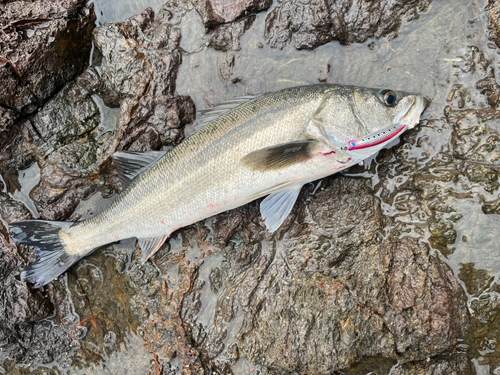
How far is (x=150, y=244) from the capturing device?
4.45 meters

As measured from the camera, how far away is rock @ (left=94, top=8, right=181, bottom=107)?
15.1 feet

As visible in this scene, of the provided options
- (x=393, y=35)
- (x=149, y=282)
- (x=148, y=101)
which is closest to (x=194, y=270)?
(x=149, y=282)

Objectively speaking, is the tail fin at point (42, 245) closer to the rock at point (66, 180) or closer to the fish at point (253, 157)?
the fish at point (253, 157)

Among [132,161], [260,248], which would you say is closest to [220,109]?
[132,161]

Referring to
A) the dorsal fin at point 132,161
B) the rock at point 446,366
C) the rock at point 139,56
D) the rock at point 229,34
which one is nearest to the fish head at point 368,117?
the rock at point 229,34

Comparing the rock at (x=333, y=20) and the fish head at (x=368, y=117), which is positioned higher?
the rock at (x=333, y=20)

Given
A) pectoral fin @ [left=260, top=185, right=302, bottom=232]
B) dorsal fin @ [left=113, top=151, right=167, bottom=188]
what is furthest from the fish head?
dorsal fin @ [left=113, top=151, right=167, bottom=188]

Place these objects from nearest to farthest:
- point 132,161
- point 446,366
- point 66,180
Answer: point 446,366
point 132,161
point 66,180

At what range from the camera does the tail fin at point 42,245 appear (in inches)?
176

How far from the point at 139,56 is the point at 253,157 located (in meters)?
2.24

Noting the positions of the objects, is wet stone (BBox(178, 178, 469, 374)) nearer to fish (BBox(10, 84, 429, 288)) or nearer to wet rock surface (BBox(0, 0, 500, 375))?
wet rock surface (BBox(0, 0, 500, 375))

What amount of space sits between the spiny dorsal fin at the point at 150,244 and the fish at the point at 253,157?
14 millimetres

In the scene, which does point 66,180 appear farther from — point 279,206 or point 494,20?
point 494,20

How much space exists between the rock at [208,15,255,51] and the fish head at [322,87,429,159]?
1622 mm
